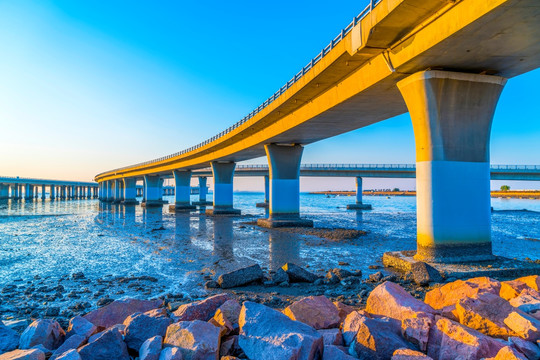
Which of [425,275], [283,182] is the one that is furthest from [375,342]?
[283,182]

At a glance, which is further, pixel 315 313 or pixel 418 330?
pixel 315 313

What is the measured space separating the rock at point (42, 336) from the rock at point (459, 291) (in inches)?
297

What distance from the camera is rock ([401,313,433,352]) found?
5141 mm

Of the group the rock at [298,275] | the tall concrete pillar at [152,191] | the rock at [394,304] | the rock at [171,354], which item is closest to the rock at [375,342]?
the rock at [394,304]

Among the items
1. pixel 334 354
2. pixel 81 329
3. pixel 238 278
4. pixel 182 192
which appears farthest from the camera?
pixel 182 192

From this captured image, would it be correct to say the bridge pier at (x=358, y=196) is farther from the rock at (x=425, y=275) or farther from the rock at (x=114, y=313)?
the rock at (x=114, y=313)

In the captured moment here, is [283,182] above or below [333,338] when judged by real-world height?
above

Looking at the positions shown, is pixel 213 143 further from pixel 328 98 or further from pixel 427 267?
pixel 427 267

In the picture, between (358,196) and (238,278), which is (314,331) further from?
(358,196)

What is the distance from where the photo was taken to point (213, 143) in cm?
4591

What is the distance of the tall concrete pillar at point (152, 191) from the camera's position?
84644 mm

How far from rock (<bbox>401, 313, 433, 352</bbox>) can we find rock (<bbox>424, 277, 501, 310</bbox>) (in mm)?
1583

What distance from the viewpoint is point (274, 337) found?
496 cm

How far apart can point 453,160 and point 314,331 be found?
34.6ft
